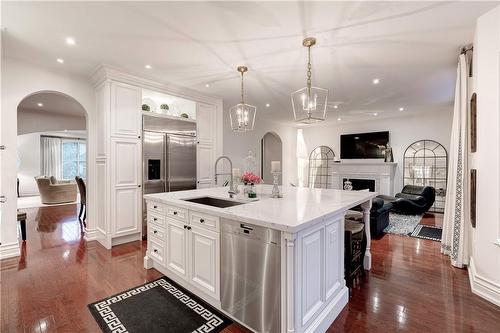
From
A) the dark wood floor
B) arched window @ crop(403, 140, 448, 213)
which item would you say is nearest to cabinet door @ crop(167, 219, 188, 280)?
the dark wood floor

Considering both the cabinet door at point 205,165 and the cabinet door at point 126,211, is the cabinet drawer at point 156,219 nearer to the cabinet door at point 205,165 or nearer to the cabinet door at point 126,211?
the cabinet door at point 126,211

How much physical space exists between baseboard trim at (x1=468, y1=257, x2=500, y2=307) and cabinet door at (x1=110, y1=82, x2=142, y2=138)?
485 cm

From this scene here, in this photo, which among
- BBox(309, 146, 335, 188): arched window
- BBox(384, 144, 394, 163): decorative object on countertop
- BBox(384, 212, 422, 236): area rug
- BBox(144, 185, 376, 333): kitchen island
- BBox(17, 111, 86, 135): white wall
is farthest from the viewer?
BBox(309, 146, 335, 188): arched window

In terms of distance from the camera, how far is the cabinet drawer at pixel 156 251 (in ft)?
8.59

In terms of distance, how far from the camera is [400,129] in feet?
23.4

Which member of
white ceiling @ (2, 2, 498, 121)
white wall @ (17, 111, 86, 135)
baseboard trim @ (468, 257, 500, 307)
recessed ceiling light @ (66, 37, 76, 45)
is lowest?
baseboard trim @ (468, 257, 500, 307)

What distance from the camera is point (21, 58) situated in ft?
10.7

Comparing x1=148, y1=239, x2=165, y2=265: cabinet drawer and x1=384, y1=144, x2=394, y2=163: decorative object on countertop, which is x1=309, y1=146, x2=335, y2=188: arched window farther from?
x1=148, y1=239, x2=165, y2=265: cabinet drawer

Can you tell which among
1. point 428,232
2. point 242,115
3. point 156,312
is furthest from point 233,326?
point 428,232

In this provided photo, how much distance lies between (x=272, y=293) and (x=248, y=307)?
30 centimetres

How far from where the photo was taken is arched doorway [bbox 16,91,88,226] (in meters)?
5.93

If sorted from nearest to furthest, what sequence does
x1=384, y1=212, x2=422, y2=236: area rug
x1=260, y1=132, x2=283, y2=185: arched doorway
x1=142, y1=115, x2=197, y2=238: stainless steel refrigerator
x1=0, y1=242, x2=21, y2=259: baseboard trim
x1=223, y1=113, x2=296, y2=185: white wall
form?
x1=0, y1=242, x2=21, y2=259: baseboard trim
x1=142, y1=115, x2=197, y2=238: stainless steel refrigerator
x1=384, y1=212, x2=422, y2=236: area rug
x1=223, y1=113, x2=296, y2=185: white wall
x1=260, y1=132, x2=283, y2=185: arched doorway

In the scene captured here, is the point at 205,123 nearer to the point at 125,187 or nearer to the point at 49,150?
the point at 125,187

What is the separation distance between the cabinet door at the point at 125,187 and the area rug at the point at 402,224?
469 centimetres
